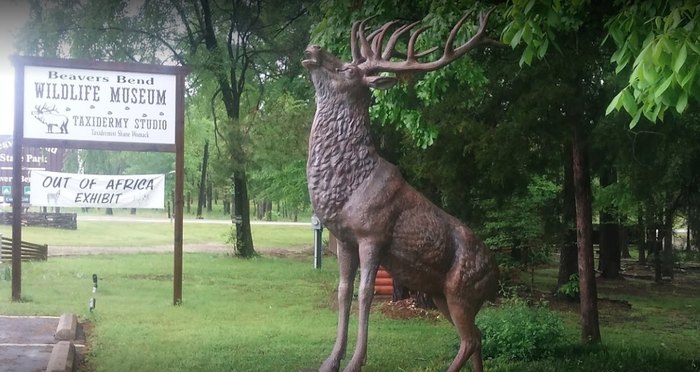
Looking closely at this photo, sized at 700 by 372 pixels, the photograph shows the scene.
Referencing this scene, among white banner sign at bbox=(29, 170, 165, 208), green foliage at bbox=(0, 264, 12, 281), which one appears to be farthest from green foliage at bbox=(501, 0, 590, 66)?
green foliage at bbox=(0, 264, 12, 281)

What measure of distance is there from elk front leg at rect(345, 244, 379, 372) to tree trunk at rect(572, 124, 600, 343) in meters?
4.54

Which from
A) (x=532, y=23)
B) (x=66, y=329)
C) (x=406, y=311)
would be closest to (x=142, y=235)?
(x=406, y=311)

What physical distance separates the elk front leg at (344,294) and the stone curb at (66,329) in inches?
149

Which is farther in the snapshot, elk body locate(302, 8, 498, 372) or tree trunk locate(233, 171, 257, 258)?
tree trunk locate(233, 171, 257, 258)

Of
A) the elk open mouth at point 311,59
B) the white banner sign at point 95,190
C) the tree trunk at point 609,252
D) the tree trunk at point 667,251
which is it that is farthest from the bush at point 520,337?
the tree trunk at point 609,252

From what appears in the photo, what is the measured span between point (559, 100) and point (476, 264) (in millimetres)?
4231

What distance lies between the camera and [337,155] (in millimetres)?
4453

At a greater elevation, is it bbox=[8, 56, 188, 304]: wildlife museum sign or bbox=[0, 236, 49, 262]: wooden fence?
bbox=[8, 56, 188, 304]: wildlife museum sign

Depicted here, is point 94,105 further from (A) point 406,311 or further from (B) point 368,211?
(B) point 368,211

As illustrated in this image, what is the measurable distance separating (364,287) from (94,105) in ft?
22.1

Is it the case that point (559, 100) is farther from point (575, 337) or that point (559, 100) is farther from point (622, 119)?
point (575, 337)

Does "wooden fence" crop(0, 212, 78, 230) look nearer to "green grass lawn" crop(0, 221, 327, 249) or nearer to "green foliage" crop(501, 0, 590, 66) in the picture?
"green grass lawn" crop(0, 221, 327, 249)

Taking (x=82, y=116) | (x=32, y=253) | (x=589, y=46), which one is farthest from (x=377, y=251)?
(x=32, y=253)

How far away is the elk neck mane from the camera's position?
175 inches
